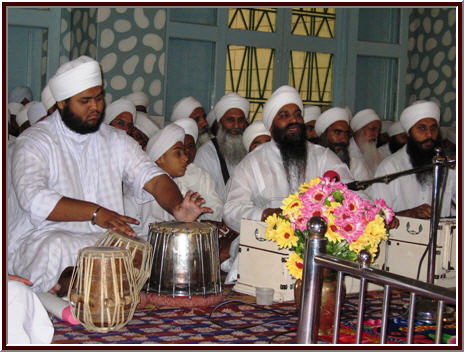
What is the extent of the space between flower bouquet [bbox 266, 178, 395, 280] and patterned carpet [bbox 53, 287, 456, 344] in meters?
0.34

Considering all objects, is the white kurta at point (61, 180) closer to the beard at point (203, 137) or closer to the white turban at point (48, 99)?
the white turban at point (48, 99)

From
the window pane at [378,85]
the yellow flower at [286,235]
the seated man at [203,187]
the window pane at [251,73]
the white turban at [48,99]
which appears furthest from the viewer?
the window pane at [378,85]

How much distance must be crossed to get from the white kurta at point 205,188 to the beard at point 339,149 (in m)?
1.42

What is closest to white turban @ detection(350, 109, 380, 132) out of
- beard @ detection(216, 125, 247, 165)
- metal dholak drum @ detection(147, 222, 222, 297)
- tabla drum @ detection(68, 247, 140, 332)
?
beard @ detection(216, 125, 247, 165)

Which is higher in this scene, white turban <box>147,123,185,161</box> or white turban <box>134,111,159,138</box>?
white turban <box>134,111,159,138</box>

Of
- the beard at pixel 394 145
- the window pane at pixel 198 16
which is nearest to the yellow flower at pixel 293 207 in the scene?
the beard at pixel 394 145

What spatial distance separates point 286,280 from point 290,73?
720 centimetres

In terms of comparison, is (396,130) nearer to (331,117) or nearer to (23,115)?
(331,117)

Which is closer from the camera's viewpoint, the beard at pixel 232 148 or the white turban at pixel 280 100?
the white turban at pixel 280 100

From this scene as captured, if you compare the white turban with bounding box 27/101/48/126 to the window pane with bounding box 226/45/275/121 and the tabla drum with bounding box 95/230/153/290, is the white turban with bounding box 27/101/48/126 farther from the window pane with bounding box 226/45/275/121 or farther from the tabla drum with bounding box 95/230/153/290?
the tabla drum with bounding box 95/230/153/290

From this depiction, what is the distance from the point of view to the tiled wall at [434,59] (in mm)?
11695

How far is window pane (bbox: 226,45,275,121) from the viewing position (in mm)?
10977

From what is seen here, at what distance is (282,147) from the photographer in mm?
5723

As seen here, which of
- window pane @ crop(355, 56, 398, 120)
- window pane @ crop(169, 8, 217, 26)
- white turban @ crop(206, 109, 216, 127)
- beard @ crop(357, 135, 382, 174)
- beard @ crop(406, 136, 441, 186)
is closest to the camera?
beard @ crop(406, 136, 441, 186)
